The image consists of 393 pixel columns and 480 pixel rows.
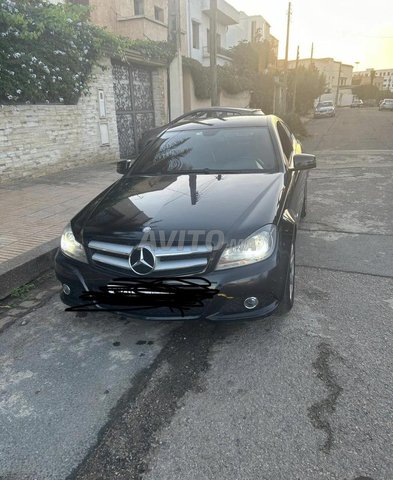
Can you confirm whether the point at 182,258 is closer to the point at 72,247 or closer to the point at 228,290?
the point at 228,290

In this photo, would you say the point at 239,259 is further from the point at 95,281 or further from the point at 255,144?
the point at 255,144

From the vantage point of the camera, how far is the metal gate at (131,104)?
38.5 feet

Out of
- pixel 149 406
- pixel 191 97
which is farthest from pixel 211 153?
pixel 191 97

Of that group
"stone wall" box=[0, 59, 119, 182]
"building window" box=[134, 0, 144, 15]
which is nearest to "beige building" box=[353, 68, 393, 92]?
"building window" box=[134, 0, 144, 15]

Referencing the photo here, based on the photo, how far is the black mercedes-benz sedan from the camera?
106 inches

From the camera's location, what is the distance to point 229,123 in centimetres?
459

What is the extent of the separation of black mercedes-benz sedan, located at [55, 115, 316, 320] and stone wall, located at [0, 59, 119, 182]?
5.31 metres

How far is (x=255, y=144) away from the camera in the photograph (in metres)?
4.18

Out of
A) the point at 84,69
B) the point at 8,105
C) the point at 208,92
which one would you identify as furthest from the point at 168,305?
the point at 208,92

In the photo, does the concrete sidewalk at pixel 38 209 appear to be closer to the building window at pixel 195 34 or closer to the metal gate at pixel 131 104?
the metal gate at pixel 131 104

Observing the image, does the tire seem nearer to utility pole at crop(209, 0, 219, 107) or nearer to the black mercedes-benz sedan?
the black mercedes-benz sedan

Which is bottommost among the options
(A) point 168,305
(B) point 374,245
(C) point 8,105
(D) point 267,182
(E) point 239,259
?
(B) point 374,245

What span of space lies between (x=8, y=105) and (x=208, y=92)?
1273cm

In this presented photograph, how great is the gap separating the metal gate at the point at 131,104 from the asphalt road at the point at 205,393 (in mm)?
9022
